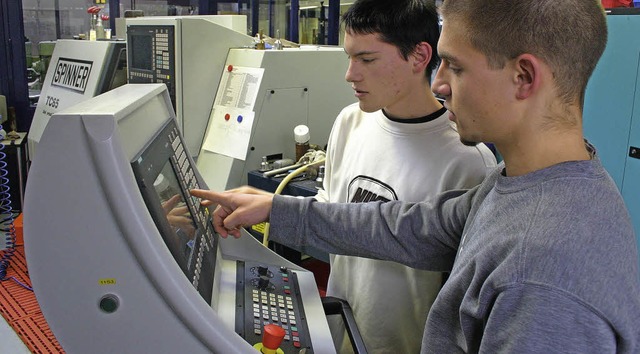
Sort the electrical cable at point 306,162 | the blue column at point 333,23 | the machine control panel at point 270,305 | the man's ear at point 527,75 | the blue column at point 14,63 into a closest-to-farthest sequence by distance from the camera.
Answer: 1. the man's ear at point 527,75
2. the machine control panel at point 270,305
3. the electrical cable at point 306,162
4. the blue column at point 14,63
5. the blue column at point 333,23

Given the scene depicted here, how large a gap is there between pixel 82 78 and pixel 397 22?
246cm

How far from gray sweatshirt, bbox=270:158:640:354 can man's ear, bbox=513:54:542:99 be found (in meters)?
0.11

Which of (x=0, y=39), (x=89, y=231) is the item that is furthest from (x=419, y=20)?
(x=0, y=39)

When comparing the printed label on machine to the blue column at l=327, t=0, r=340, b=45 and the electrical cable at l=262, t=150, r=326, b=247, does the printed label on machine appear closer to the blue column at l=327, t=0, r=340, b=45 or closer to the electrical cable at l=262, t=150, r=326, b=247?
the electrical cable at l=262, t=150, r=326, b=247

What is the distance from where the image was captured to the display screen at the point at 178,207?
797mm

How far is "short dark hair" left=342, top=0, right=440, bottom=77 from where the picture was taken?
1369mm

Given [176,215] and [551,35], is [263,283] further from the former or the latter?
[551,35]

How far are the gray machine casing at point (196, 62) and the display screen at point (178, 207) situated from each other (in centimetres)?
149

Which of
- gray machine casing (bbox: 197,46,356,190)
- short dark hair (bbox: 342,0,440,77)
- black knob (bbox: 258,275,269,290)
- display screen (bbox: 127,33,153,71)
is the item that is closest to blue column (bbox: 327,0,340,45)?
gray machine casing (bbox: 197,46,356,190)

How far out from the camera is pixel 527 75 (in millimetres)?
791

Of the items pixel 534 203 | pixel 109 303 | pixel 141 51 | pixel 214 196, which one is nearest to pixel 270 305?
pixel 214 196

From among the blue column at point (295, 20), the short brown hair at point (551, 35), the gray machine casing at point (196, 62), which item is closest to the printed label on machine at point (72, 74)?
the gray machine casing at point (196, 62)

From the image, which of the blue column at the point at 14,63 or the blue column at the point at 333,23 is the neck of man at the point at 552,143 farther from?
the blue column at the point at 333,23

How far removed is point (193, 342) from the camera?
76cm
